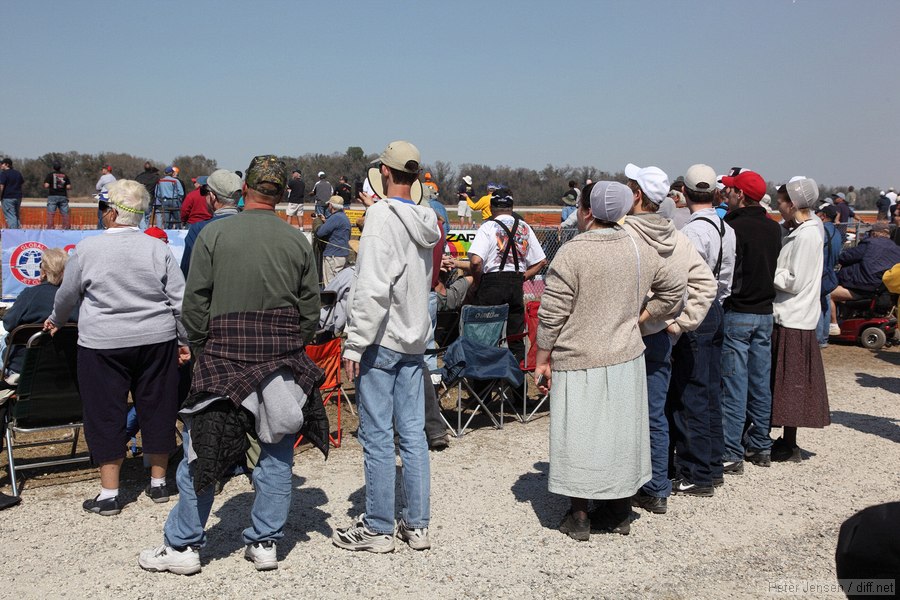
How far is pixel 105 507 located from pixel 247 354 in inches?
71.5

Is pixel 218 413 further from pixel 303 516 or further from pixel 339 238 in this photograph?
pixel 339 238

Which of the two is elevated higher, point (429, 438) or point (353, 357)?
point (353, 357)

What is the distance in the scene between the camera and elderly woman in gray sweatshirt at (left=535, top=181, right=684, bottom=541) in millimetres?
4391

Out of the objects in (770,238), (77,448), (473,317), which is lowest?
(77,448)

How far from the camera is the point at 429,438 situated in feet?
20.8

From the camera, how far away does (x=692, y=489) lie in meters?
5.49

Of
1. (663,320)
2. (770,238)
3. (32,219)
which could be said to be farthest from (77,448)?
(32,219)

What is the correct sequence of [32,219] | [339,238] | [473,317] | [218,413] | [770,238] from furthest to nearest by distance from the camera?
[32,219], [339,238], [473,317], [770,238], [218,413]

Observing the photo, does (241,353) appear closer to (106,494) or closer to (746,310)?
(106,494)

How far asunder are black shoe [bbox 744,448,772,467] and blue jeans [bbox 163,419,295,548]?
385 centimetres

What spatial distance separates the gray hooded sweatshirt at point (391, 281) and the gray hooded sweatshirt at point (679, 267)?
52.8 inches

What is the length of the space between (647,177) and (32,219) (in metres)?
24.0

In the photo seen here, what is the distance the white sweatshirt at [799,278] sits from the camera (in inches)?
237

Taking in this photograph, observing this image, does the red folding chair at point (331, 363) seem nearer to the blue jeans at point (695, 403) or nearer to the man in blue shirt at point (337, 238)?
the blue jeans at point (695, 403)
